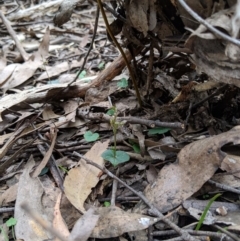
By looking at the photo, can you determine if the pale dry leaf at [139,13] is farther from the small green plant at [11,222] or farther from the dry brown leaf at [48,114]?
the small green plant at [11,222]

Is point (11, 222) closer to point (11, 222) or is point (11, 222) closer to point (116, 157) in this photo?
point (11, 222)

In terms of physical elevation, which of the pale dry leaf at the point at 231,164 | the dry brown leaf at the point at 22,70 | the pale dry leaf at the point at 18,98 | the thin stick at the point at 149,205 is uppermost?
the pale dry leaf at the point at 18,98

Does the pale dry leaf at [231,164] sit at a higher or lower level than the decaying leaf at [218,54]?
lower

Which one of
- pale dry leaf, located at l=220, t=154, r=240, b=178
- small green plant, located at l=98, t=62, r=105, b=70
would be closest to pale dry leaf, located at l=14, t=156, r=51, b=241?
pale dry leaf, located at l=220, t=154, r=240, b=178

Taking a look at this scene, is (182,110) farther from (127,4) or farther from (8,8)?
(8,8)

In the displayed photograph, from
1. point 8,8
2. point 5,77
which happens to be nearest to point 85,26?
point 8,8

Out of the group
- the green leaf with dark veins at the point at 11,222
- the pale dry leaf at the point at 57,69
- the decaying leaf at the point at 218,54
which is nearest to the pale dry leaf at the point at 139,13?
the decaying leaf at the point at 218,54

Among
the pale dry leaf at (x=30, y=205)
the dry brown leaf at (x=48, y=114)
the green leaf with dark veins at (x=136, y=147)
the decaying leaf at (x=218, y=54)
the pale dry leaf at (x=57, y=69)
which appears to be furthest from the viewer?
the pale dry leaf at (x=57, y=69)
